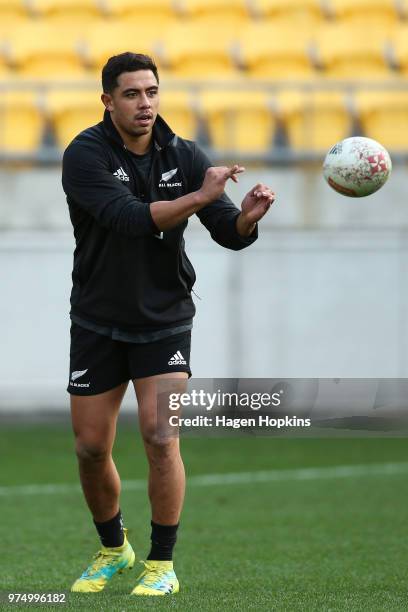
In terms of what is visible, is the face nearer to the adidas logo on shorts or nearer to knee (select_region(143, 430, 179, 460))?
the adidas logo on shorts

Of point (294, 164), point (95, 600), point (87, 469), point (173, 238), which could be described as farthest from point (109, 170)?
point (294, 164)

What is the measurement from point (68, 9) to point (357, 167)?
31.0ft

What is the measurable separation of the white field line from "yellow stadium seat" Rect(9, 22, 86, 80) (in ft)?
17.5

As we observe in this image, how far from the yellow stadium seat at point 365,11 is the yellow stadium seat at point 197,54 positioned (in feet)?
4.53

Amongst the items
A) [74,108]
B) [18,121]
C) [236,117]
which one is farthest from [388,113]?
[18,121]

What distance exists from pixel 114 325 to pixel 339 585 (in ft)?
5.04

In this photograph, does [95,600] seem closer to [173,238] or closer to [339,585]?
[339,585]

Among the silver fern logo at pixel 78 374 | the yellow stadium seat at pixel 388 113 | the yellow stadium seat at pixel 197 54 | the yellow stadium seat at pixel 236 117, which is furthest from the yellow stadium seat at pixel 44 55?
the silver fern logo at pixel 78 374

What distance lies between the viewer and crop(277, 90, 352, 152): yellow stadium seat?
39.2ft

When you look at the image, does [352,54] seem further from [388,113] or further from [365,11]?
[388,113]

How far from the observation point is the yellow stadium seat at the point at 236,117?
1205 cm

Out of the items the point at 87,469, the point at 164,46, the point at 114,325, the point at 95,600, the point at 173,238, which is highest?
the point at 164,46

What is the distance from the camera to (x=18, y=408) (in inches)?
480

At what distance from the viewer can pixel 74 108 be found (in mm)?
12250
